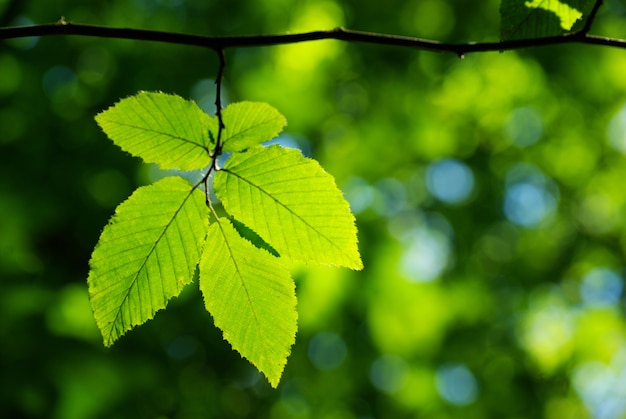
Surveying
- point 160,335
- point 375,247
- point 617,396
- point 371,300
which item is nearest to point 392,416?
point 371,300

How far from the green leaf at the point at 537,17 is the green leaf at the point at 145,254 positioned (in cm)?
56

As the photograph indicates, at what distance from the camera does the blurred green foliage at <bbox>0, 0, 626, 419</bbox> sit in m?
4.11

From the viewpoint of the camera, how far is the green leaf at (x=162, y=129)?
90 cm

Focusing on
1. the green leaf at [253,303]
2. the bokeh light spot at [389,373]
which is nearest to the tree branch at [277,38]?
the green leaf at [253,303]

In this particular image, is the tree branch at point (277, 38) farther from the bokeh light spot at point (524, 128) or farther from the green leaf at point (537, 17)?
the bokeh light spot at point (524, 128)

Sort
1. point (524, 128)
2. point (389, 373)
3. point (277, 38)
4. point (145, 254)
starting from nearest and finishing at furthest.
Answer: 1. point (277, 38)
2. point (145, 254)
3. point (389, 373)
4. point (524, 128)

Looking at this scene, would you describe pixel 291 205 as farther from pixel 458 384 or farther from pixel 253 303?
pixel 458 384

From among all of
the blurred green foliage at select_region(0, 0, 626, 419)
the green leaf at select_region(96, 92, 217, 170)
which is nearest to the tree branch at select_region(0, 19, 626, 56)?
the green leaf at select_region(96, 92, 217, 170)

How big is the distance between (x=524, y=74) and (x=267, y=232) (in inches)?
253

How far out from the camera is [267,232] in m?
0.90

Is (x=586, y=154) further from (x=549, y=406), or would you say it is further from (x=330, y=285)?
(x=330, y=285)

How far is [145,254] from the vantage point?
879 mm

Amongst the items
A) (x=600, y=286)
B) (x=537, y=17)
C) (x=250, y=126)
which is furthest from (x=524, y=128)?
(x=250, y=126)

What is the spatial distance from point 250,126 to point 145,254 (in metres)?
0.26
